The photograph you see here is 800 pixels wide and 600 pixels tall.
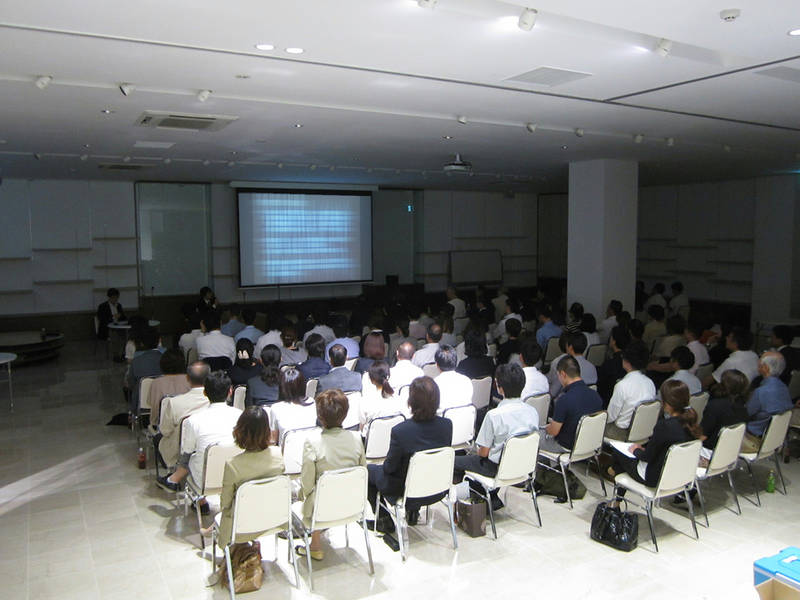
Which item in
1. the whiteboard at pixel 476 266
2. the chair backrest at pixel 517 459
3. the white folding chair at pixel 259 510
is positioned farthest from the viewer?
the whiteboard at pixel 476 266

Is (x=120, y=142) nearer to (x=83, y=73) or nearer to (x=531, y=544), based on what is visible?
(x=83, y=73)

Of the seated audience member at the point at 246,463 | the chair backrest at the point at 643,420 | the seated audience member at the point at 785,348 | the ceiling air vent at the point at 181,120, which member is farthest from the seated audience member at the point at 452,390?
the seated audience member at the point at 785,348

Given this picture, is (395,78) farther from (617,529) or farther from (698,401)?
(698,401)

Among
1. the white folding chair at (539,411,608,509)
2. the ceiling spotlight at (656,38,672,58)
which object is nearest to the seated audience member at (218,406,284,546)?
the white folding chair at (539,411,608,509)

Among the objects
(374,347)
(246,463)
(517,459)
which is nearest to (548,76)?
(517,459)

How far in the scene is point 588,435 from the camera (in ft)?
17.6

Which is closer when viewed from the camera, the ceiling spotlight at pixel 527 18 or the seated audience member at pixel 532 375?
the ceiling spotlight at pixel 527 18

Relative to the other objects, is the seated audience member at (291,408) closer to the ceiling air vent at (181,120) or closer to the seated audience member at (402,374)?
the seated audience member at (402,374)

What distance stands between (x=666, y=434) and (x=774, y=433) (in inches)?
64.0

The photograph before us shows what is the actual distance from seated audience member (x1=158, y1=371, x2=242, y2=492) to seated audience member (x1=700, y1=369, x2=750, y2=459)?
3866 mm

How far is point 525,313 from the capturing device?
11.4 m

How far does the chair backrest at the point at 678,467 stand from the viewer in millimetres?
4590

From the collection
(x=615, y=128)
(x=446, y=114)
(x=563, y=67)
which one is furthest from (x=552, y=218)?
(x=563, y=67)

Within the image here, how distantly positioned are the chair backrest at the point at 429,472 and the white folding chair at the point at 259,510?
853 millimetres
